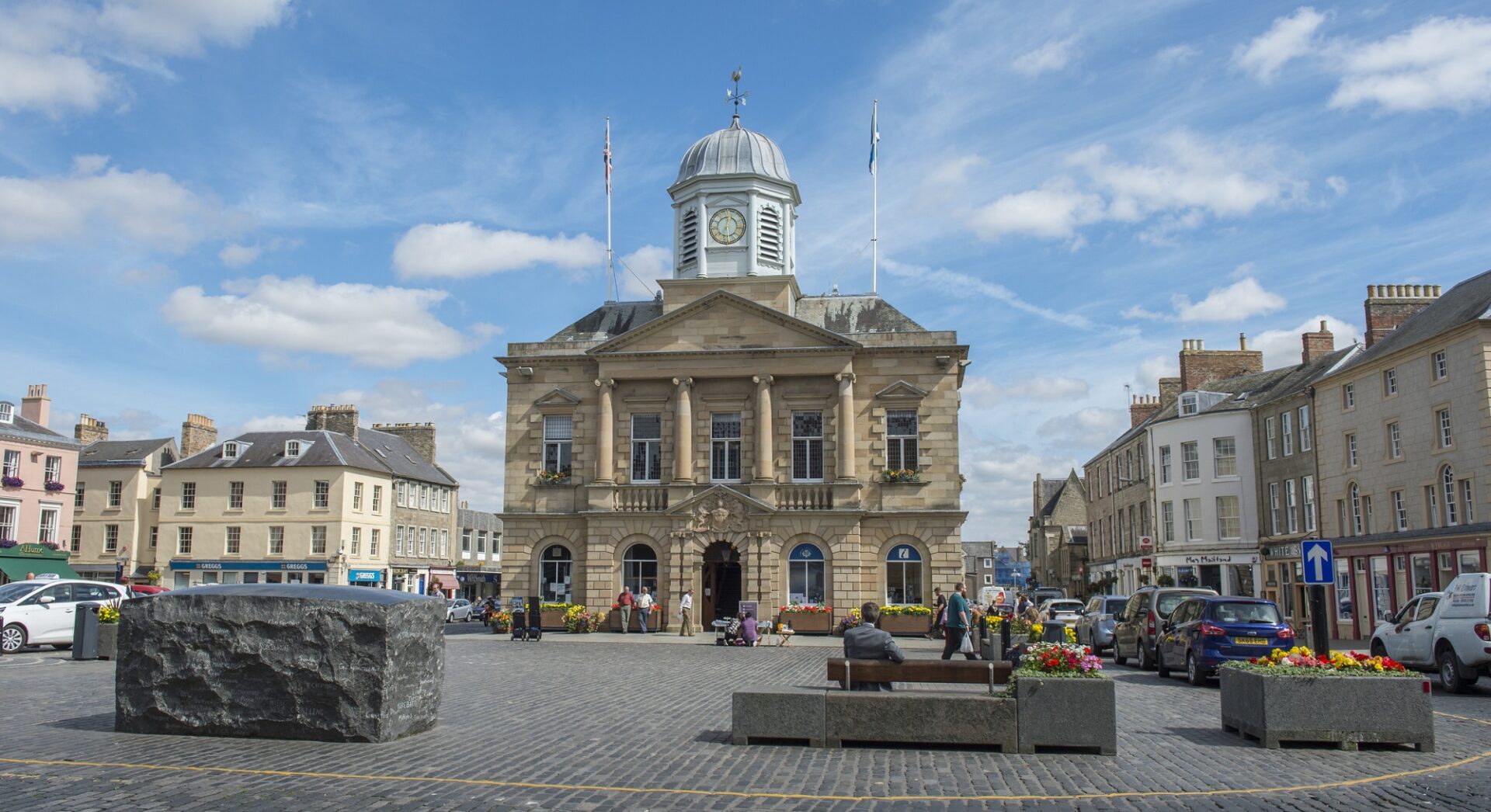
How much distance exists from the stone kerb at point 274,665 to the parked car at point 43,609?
1478cm

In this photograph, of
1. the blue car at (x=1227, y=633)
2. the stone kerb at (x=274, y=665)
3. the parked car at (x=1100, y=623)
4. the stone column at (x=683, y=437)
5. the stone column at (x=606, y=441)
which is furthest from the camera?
the stone column at (x=606, y=441)

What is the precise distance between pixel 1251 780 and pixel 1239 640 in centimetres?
1042

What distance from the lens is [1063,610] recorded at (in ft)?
129

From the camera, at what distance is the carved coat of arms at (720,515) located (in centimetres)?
3697

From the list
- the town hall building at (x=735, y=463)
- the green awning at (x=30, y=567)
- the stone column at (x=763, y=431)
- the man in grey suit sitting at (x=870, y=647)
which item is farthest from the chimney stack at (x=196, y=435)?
the man in grey suit sitting at (x=870, y=647)

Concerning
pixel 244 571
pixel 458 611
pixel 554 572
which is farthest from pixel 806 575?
pixel 244 571

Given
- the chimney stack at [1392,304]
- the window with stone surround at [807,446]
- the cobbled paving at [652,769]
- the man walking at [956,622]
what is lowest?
the cobbled paving at [652,769]

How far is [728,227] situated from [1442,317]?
22961 mm

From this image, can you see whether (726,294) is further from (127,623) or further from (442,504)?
(442,504)

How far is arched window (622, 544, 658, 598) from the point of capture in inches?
1495

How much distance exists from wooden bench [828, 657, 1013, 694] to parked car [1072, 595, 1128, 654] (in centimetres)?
1684

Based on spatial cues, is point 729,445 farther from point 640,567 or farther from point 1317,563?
point 1317,563

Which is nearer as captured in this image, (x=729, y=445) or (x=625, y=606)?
(x=625, y=606)

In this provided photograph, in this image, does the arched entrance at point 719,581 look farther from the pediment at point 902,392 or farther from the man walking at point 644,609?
the pediment at point 902,392
